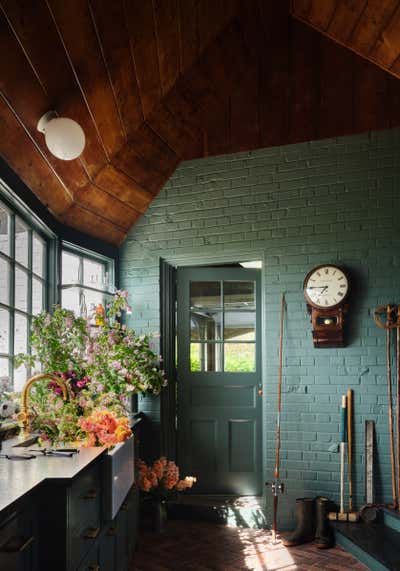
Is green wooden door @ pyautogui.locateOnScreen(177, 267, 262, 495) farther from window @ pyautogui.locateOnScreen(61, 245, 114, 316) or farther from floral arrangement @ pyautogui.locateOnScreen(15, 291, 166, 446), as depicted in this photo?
window @ pyautogui.locateOnScreen(61, 245, 114, 316)

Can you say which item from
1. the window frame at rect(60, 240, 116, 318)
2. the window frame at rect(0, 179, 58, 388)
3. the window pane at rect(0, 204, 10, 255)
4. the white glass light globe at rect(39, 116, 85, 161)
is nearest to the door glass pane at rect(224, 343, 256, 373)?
the window frame at rect(60, 240, 116, 318)

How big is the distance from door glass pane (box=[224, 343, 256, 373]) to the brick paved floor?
1234 millimetres

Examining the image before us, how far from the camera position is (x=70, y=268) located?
412 centimetres

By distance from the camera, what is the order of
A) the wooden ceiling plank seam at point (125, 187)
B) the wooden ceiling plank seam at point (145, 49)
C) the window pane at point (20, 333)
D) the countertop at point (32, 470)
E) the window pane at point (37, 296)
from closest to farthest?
the countertop at point (32, 470), the wooden ceiling plank seam at point (145, 49), the window pane at point (20, 333), the window pane at point (37, 296), the wooden ceiling plank seam at point (125, 187)

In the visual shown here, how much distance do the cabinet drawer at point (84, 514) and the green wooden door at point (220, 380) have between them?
2.19 metres

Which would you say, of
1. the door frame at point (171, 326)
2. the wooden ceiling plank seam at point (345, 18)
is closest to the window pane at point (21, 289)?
the door frame at point (171, 326)

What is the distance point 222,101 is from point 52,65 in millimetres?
2110

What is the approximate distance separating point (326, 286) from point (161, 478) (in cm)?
192

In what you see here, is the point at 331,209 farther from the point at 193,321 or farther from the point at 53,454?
the point at 53,454

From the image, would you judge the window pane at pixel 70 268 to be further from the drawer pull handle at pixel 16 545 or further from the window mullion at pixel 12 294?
the drawer pull handle at pixel 16 545

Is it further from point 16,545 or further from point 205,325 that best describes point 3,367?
point 205,325

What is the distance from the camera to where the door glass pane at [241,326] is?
15.0 ft

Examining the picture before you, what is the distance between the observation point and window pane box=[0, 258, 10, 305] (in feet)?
9.82

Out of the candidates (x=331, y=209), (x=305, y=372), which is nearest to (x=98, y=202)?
(x=331, y=209)
